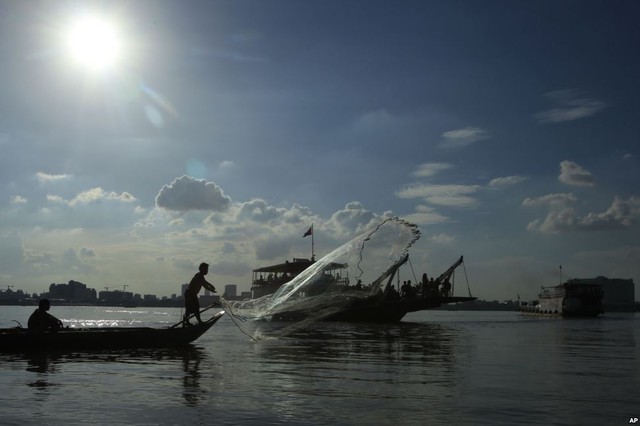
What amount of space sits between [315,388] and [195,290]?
454 inches

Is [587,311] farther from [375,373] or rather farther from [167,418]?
[167,418]

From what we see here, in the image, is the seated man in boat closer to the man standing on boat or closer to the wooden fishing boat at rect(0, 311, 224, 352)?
the wooden fishing boat at rect(0, 311, 224, 352)

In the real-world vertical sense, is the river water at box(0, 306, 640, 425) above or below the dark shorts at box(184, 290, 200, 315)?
below

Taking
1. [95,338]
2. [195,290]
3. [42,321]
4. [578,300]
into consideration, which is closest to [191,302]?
[195,290]

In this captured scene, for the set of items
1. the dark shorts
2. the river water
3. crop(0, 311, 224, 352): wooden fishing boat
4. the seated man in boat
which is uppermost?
the dark shorts

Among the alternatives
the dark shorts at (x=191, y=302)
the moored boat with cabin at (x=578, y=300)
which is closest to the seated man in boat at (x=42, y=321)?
the dark shorts at (x=191, y=302)

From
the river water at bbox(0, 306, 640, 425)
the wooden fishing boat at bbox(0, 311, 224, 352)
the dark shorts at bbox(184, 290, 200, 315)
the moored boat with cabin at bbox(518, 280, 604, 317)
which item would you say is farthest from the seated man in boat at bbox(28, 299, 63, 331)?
the moored boat with cabin at bbox(518, 280, 604, 317)

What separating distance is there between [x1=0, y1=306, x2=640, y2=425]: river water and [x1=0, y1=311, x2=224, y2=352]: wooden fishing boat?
63cm

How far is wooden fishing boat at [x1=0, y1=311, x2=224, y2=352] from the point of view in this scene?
2234 cm

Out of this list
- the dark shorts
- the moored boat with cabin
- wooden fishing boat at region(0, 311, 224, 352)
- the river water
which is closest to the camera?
the river water

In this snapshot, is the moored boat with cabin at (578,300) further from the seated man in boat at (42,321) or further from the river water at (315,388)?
the seated man in boat at (42,321)

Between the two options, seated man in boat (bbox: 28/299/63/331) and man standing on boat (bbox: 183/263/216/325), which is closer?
seated man in boat (bbox: 28/299/63/331)

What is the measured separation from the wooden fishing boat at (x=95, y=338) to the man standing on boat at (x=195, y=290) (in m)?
0.76

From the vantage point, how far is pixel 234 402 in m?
12.4
